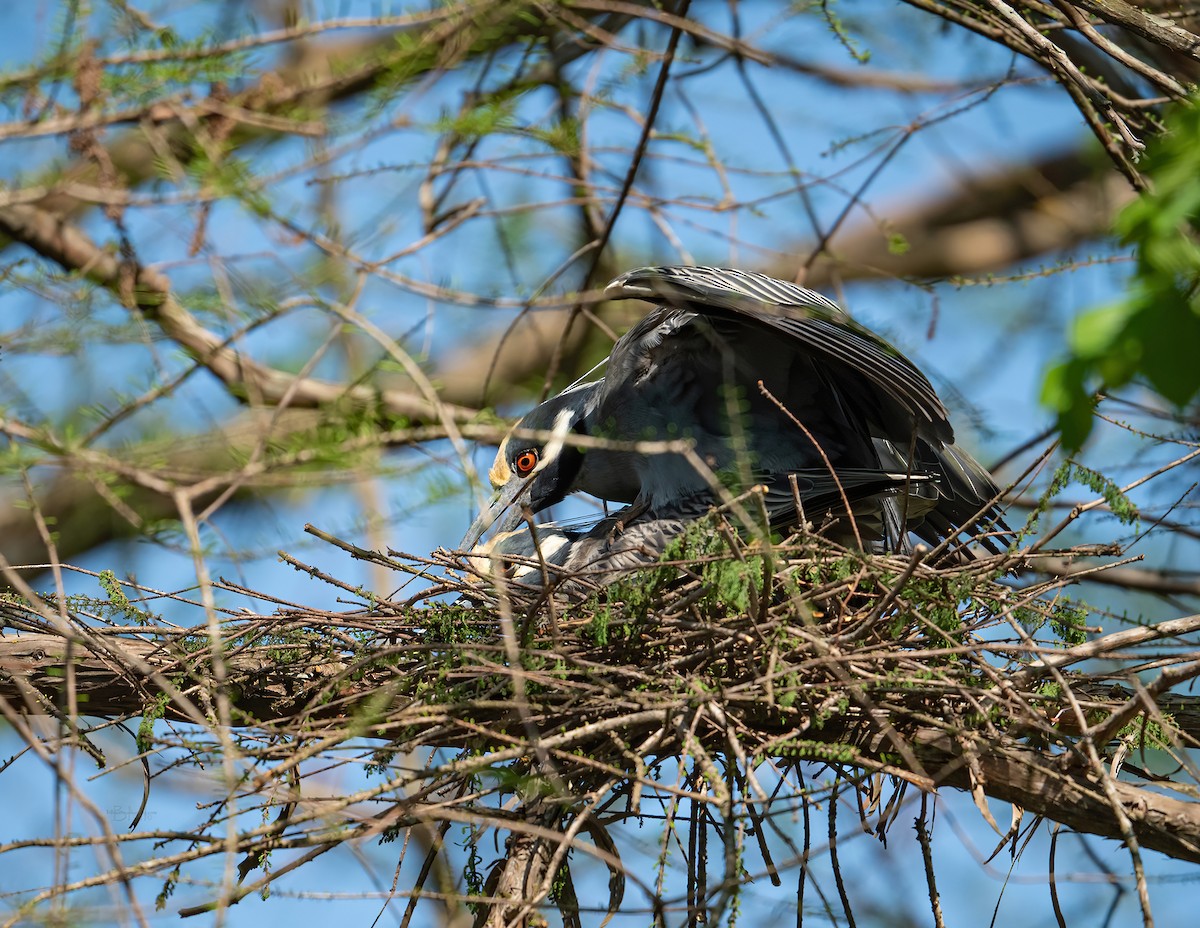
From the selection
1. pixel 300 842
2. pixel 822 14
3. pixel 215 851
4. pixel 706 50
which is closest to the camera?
pixel 215 851

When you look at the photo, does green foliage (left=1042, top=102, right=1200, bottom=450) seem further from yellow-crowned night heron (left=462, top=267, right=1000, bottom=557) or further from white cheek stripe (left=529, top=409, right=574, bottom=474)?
white cheek stripe (left=529, top=409, right=574, bottom=474)

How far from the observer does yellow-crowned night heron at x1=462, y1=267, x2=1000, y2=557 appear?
2924mm

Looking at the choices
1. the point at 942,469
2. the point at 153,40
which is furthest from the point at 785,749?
the point at 153,40

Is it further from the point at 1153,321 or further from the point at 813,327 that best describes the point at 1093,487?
the point at 1153,321

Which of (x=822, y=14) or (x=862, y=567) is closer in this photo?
(x=862, y=567)

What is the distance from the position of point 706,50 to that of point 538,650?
3.28 meters

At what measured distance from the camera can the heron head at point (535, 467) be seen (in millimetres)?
3928

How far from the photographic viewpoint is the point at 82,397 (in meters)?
3.63

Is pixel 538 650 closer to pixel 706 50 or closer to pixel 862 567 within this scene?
pixel 862 567

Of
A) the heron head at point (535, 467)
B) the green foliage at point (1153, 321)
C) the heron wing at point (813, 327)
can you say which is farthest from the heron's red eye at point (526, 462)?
the green foliage at point (1153, 321)

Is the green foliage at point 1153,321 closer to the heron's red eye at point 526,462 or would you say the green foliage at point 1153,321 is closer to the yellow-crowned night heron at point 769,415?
the yellow-crowned night heron at point 769,415

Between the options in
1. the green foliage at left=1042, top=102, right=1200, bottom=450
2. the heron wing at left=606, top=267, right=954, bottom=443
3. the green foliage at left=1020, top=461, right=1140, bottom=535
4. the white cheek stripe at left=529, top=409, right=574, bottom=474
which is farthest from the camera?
the white cheek stripe at left=529, top=409, right=574, bottom=474

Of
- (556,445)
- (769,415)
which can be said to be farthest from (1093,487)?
(556,445)

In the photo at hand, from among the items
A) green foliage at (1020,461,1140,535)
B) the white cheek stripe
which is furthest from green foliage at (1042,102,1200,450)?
the white cheek stripe
